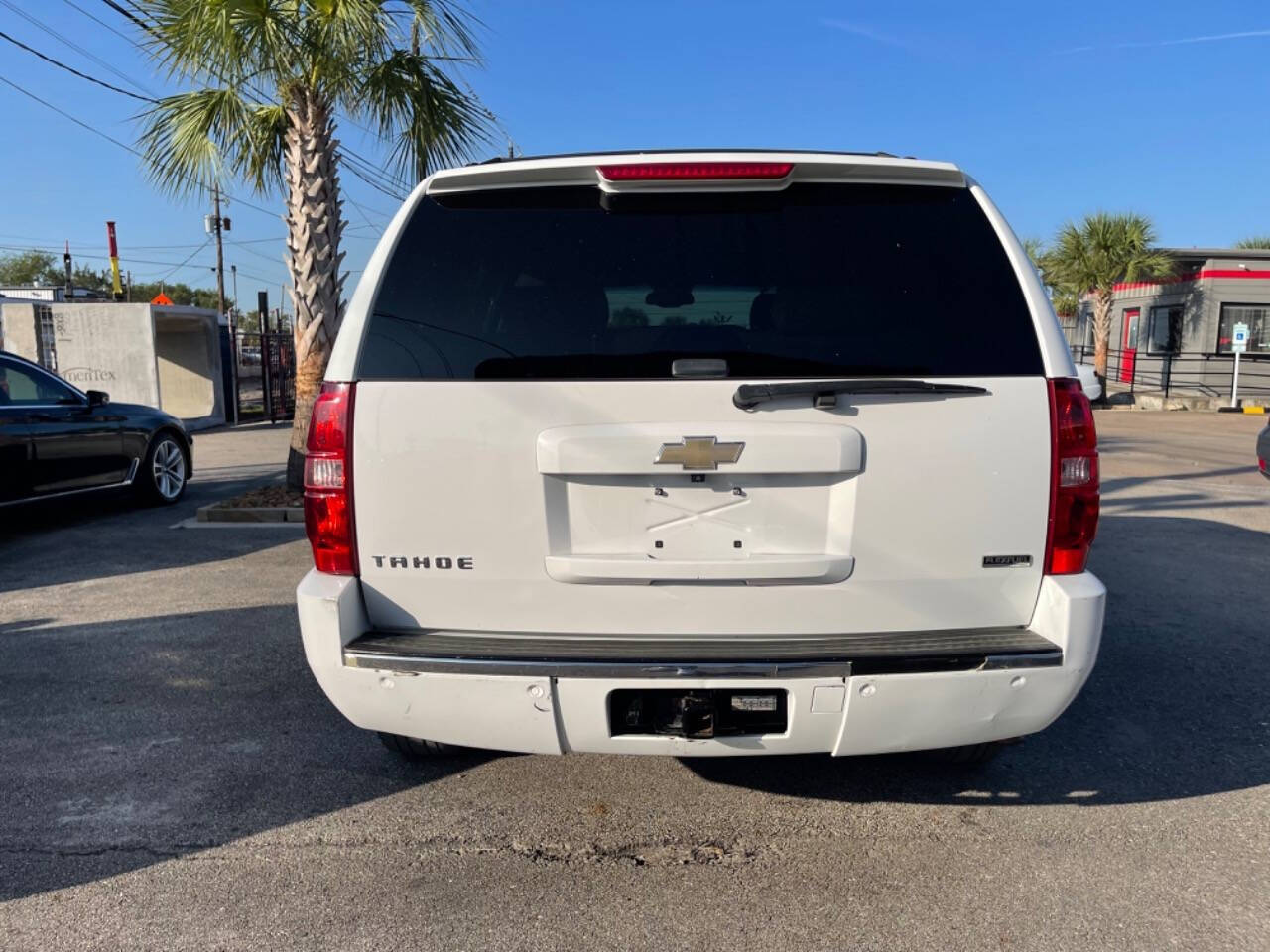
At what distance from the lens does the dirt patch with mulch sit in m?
8.83

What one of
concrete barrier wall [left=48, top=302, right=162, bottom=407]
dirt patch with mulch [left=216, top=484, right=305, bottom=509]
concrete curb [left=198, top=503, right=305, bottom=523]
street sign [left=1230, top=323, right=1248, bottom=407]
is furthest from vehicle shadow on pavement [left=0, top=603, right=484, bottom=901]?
street sign [left=1230, top=323, right=1248, bottom=407]

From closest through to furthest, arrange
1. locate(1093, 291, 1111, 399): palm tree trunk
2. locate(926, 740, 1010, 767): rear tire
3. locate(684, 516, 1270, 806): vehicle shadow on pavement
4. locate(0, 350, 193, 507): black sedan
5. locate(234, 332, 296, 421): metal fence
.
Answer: locate(926, 740, 1010, 767): rear tire, locate(684, 516, 1270, 806): vehicle shadow on pavement, locate(0, 350, 193, 507): black sedan, locate(234, 332, 296, 421): metal fence, locate(1093, 291, 1111, 399): palm tree trunk

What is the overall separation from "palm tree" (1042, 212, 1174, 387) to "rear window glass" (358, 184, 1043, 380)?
2847 centimetres

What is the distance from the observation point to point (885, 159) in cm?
292

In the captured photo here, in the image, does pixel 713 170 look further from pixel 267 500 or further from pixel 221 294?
pixel 221 294

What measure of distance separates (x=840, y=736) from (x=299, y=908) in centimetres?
162

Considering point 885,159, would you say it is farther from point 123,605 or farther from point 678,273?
point 123,605

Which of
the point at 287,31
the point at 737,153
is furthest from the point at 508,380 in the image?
the point at 287,31

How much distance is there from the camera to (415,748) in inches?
139

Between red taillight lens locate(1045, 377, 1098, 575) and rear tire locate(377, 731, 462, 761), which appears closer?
red taillight lens locate(1045, 377, 1098, 575)

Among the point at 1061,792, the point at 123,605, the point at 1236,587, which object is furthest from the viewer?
the point at 1236,587

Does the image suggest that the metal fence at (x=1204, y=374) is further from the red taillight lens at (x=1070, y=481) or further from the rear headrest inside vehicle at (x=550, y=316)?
the rear headrest inside vehicle at (x=550, y=316)

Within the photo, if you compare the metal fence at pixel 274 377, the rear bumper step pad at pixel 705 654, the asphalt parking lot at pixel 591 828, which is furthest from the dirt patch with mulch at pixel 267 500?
the metal fence at pixel 274 377

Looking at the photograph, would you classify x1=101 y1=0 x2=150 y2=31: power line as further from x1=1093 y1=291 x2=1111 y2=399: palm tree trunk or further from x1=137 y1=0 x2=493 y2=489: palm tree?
x1=1093 y1=291 x2=1111 y2=399: palm tree trunk
